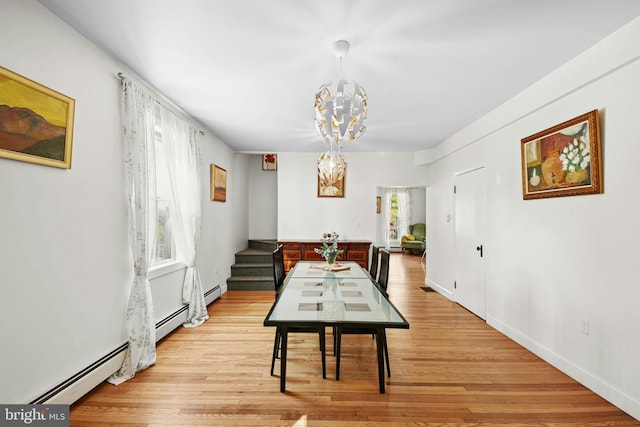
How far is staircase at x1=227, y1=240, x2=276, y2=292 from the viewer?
5.47 metres

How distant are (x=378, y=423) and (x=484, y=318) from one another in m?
2.64

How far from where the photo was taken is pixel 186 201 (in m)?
3.87

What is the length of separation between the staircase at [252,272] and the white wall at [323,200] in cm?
60

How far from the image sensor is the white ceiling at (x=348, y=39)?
1875 mm

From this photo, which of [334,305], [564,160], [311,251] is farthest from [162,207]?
[564,160]

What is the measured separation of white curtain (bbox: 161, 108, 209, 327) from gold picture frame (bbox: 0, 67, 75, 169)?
1462 mm

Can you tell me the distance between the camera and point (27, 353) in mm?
1779

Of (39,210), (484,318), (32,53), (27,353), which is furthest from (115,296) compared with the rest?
(484,318)

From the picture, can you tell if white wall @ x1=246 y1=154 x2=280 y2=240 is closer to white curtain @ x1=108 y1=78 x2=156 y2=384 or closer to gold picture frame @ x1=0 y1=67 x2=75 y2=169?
white curtain @ x1=108 y1=78 x2=156 y2=384

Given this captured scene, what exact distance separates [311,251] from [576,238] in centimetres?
386

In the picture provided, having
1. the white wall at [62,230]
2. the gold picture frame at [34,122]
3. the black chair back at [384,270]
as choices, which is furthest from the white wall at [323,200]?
the gold picture frame at [34,122]

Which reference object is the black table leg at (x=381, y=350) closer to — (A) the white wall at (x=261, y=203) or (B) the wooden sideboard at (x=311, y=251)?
(B) the wooden sideboard at (x=311, y=251)

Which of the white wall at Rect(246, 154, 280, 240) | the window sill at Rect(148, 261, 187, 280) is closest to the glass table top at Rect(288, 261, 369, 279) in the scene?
the window sill at Rect(148, 261, 187, 280)

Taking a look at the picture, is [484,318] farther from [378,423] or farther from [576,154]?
[378,423]
